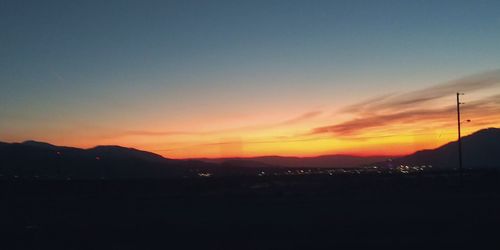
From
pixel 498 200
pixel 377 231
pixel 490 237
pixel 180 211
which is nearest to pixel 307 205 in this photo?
pixel 180 211

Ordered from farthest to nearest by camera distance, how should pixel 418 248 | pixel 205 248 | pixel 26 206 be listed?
pixel 26 206 < pixel 205 248 < pixel 418 248

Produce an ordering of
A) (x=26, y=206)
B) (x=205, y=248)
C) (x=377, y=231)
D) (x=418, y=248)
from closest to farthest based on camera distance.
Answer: (x=418, y=248) → (x=205, y=248) → (x=377, y=231) → (x=26, y=206)

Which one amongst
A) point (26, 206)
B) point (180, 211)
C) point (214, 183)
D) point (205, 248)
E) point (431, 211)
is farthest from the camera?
point (214, 183)

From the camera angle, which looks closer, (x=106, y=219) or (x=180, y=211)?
(x=106, y=219)

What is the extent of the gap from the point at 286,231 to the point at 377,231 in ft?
12.9

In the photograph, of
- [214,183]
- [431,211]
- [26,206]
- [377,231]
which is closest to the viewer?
[377,231]

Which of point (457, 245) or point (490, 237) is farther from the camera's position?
point (490, 237)

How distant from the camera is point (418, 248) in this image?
2062 centimetres

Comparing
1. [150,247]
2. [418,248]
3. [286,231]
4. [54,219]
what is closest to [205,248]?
[150,247]

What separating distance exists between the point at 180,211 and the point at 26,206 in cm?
1476

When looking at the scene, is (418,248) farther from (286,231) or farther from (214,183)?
(214,183)

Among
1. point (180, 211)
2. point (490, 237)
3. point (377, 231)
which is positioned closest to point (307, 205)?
point (180, 211)

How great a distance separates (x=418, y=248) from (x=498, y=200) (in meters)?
23.4

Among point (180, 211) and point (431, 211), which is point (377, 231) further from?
point (180, 211)
